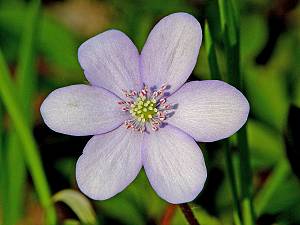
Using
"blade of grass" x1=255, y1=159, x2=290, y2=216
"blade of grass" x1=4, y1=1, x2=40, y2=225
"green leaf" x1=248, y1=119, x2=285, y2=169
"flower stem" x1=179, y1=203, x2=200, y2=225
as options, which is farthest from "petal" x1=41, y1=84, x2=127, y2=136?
"green leaf" x1=248, y1=119, x2=285, y2=169

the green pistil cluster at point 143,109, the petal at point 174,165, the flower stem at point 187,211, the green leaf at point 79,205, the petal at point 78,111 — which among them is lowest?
the green leaf at point 79,205

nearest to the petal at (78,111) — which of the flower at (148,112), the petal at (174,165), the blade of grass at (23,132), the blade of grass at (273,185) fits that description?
the flower at (148,112)

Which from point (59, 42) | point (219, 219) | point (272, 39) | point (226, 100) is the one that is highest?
point (226, 100)

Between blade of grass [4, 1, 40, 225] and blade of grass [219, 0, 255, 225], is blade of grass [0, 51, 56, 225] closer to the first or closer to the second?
blade of grass [4, 1, 40, 225]

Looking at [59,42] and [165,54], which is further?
[59,42]

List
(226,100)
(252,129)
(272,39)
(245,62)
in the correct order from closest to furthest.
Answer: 1. (226,100)
2. (252,129)
3. (245,62)
4. (272,39)

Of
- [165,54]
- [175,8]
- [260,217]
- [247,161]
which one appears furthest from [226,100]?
[175,8]

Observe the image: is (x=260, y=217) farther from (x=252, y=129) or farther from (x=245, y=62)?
(x=245, y=62)

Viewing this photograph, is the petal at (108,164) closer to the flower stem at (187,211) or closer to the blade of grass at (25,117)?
the flower stem at (187,211)
